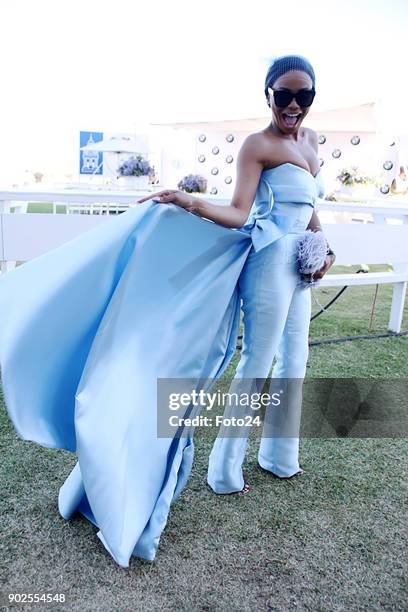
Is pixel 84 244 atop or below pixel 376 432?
atop

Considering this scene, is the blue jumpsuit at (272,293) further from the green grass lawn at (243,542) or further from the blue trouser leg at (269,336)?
the green grass lawn at (243,542)

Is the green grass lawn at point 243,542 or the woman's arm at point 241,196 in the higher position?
the woman's arm at point 241,196

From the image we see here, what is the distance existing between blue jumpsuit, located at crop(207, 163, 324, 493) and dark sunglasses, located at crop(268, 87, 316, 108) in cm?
22

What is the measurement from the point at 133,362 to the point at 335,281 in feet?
8.86

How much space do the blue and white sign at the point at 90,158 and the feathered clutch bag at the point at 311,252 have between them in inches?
585

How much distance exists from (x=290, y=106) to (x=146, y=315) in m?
0.90

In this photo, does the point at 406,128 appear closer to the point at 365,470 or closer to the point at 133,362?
the point at 365,470

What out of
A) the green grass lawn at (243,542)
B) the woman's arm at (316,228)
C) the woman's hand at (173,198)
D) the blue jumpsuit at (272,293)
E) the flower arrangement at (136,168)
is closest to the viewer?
the green grass lawn at (243,542)

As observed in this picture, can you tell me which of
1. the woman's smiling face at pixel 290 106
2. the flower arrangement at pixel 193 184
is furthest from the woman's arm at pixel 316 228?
the flower arrangement at pixel 193 184

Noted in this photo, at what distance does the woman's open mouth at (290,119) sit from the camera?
188cm

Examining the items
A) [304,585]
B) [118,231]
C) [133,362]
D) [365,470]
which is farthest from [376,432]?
[118,231]

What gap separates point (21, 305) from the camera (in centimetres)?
173

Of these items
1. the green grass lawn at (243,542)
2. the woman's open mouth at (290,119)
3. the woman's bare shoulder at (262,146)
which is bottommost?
the green grass lawn at (243,542)

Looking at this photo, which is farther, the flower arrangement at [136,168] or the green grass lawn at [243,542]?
the flower arrangement at [136,168]
